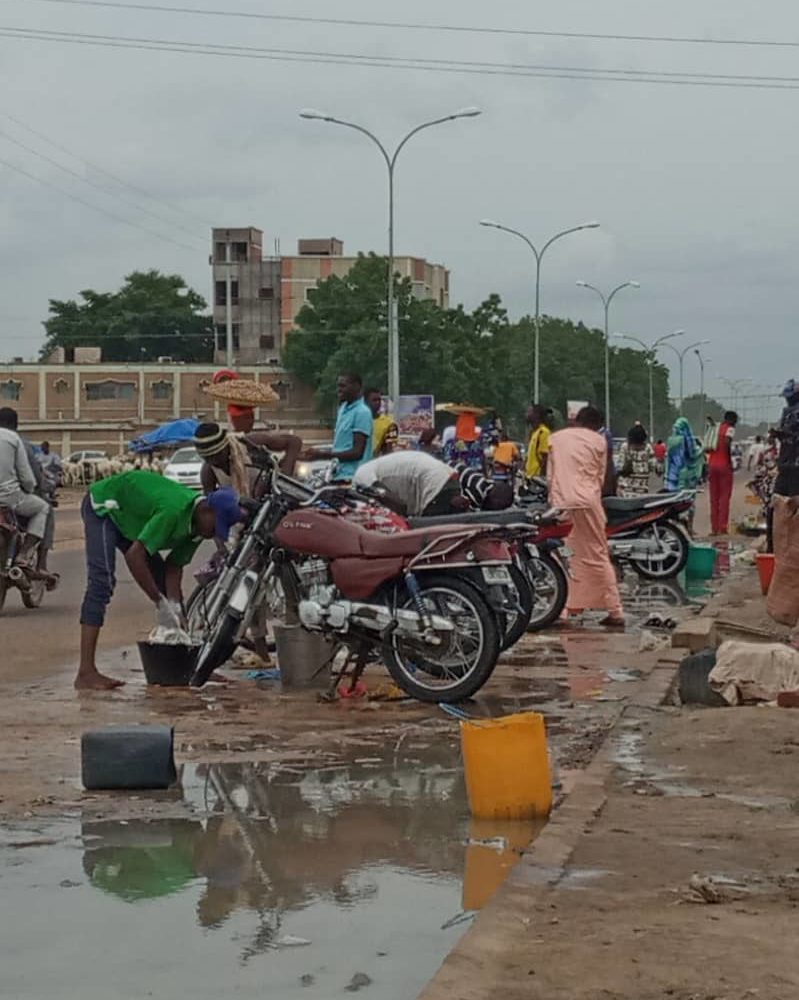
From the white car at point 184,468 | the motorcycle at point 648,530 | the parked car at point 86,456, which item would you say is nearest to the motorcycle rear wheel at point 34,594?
the motorcycle at point 648,530

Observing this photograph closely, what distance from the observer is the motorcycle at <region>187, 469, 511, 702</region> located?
10.5m

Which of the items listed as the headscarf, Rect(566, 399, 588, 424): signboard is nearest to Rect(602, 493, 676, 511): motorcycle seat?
Rect(566, 399, 588, 424): signboard

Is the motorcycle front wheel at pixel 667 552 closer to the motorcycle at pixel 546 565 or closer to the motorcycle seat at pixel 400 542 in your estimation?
the motorcycle at pixel 546 565

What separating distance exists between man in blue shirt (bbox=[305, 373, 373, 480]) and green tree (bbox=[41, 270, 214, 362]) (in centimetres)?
10845

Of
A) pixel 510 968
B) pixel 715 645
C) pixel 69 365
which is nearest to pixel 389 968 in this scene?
pixel 510 968

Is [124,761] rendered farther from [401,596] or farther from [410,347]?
[410,347]

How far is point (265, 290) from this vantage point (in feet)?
416

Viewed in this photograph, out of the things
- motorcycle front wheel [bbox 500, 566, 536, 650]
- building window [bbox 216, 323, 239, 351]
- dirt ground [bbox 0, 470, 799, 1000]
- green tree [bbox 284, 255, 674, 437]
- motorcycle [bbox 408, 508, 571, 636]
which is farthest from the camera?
building window [bbox 216, 323, 239, 351]

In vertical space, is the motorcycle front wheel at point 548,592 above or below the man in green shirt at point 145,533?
below

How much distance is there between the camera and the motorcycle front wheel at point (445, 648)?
1050cm

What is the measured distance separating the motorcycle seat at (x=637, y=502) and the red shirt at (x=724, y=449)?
9145 millimetres

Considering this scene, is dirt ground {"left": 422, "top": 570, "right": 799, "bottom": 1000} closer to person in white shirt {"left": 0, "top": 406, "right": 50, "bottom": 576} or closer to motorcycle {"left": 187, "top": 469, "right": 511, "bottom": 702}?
motorcycle {"left": 187, "top": 469, "right": 511, "bottom": 702}

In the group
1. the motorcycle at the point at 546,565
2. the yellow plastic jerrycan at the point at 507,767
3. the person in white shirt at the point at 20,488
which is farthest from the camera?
the person in white shirt at the point at 20,488

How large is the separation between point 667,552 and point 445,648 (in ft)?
31.2
